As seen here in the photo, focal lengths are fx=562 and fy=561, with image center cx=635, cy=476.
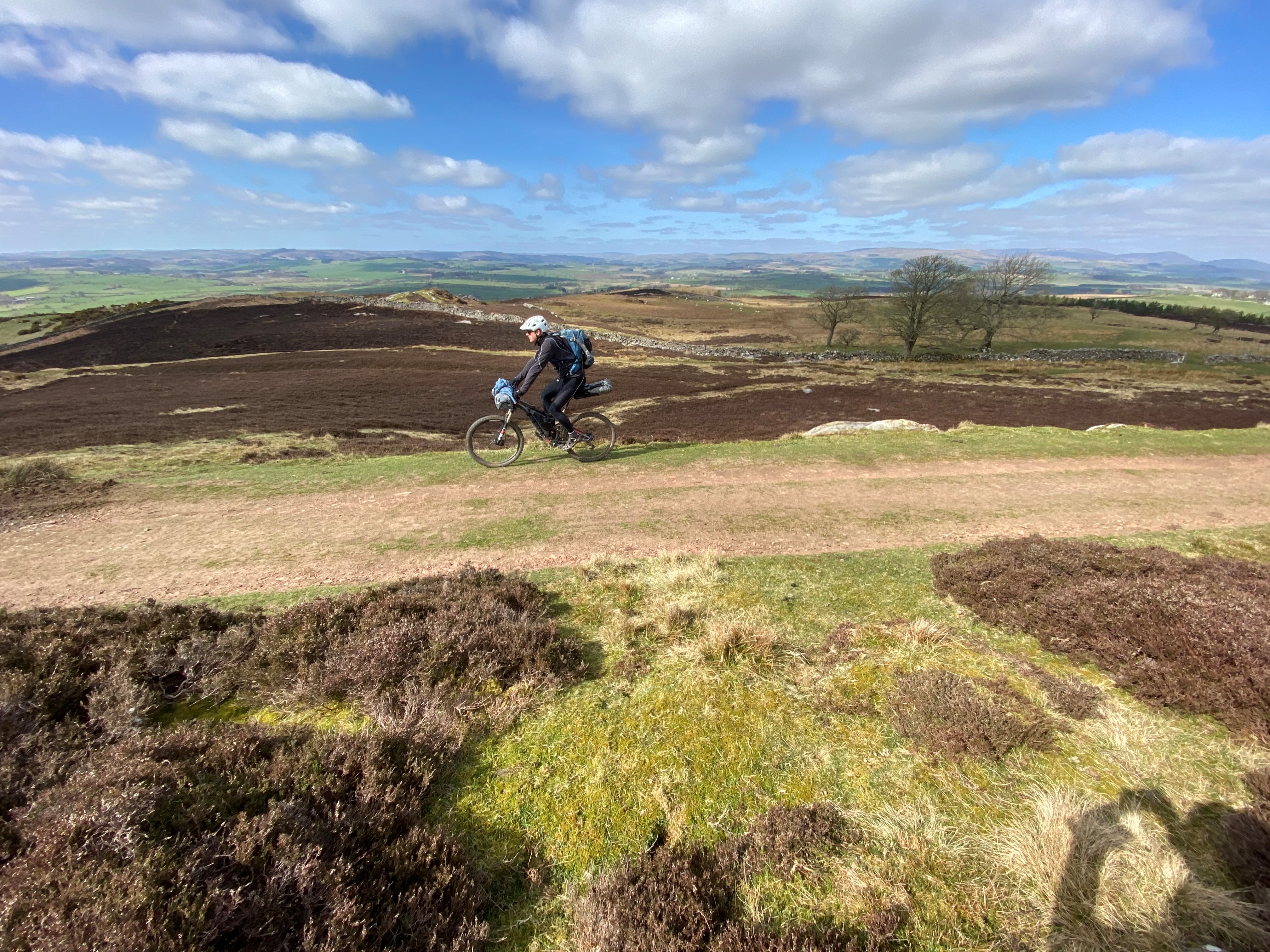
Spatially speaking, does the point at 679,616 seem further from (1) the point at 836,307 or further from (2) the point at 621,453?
(1) the point at 836,307

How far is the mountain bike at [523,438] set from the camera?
44.6 feet

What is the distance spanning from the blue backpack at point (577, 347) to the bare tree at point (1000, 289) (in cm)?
6098

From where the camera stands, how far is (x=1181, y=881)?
2.97 meters

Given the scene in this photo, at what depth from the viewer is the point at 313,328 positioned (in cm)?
5656

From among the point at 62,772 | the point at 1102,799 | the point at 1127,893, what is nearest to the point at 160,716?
the point at 62,772

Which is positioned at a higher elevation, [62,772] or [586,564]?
[62,772]

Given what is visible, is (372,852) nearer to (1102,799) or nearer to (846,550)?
(1102,799)

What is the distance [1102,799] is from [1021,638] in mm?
2352

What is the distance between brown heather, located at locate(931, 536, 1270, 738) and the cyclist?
8.18 m

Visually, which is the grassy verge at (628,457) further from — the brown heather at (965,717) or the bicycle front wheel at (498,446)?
the brown heather at (965,717)

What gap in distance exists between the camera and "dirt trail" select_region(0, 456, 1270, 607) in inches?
328

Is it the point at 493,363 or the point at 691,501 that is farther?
the point at 493,363

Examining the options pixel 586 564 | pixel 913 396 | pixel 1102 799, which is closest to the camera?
pixel 1102 799

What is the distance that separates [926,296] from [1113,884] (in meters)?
65.5
